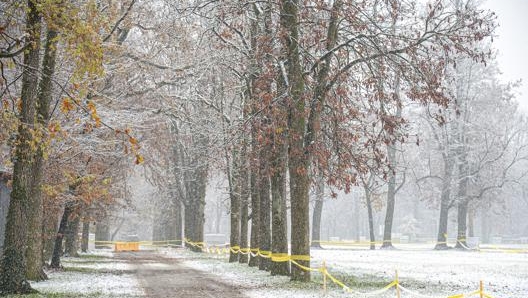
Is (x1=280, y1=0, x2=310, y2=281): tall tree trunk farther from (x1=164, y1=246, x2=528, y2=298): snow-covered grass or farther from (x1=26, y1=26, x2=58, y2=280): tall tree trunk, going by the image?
(x1=26, y1=26, x2=58, y2=280): tall tree trunk

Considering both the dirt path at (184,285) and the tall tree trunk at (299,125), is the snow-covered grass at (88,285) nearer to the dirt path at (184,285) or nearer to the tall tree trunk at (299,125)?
the dirt path at (184,285)

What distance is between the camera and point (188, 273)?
23.4m

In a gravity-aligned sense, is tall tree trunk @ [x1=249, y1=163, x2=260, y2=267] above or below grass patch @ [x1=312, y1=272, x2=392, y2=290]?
above

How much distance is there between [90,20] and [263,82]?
7.95 metres

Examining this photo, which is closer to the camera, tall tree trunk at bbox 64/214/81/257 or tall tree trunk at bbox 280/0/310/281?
tall tree trunk at bbox 280/0/310/281

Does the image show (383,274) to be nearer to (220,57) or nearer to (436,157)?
(220,57)

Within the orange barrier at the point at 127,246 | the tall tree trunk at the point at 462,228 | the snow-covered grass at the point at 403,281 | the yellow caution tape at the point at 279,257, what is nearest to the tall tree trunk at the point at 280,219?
the yellow caution tape at the point at 279,257

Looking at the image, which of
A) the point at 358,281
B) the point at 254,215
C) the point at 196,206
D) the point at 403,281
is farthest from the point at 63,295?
the point at 196,206

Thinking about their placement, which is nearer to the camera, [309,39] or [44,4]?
[44,4]

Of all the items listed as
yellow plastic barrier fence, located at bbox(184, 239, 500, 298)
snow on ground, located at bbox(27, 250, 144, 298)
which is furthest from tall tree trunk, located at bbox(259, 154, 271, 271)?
snow on ground, located at bbox(27, 250, 144, 298)

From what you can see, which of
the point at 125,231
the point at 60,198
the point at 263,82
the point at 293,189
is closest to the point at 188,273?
the point at 60,198

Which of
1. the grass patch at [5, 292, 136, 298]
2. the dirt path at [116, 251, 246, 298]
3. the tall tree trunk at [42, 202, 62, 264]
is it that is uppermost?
the tall tree trunk at [42, 202, 62, 264]

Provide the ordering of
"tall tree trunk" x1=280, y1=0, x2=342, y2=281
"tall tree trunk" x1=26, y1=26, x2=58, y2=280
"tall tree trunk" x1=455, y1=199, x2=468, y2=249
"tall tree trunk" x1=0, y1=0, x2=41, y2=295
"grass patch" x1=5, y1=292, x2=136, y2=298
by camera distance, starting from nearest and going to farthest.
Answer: "grass patch" x1=5, y1=292, x2=136, y2=298, "tall tree trunk" x1=0, y1=0, x2=41, y2=295, "tall tree trunk" x1=26, y1=26, x2=58, y2=280, "tall tree trunk" x1=280, y1=0, x2=342, y2=281, "tall tree trunk" x1=455, y1=199, x2=468, y2=249

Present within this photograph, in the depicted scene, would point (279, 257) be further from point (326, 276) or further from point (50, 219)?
point (50, 219)
